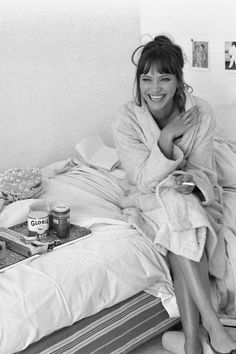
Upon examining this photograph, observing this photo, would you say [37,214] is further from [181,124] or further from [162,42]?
[162,42]

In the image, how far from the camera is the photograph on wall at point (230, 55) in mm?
2686

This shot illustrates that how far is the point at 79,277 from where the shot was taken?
1.79m

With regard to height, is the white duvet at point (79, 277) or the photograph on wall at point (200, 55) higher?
the photograph on wall at point (200, 55)

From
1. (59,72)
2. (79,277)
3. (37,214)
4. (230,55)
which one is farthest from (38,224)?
(230,55)

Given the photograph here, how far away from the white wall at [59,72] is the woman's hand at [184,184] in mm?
881

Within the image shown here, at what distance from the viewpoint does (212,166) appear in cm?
224

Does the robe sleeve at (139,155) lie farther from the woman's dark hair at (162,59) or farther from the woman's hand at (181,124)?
the woman's dark hair at (162,59)

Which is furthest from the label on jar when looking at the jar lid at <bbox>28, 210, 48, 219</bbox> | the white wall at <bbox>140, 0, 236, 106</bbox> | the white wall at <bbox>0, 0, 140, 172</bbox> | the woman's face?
the white wall at <bbox>140, 0, 236, 106</bbox>

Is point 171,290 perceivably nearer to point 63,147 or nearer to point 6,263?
point 6,263

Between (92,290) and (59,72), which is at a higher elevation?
(59,72)

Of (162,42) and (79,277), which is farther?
(162,42)

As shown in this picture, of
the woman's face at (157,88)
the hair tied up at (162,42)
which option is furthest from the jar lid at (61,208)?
the hair tied up at (162,42)

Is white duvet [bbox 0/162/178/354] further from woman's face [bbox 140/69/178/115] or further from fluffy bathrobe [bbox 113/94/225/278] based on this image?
woman's face [bbox 140/69/178/115]

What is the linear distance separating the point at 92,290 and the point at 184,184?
48 centimetres
